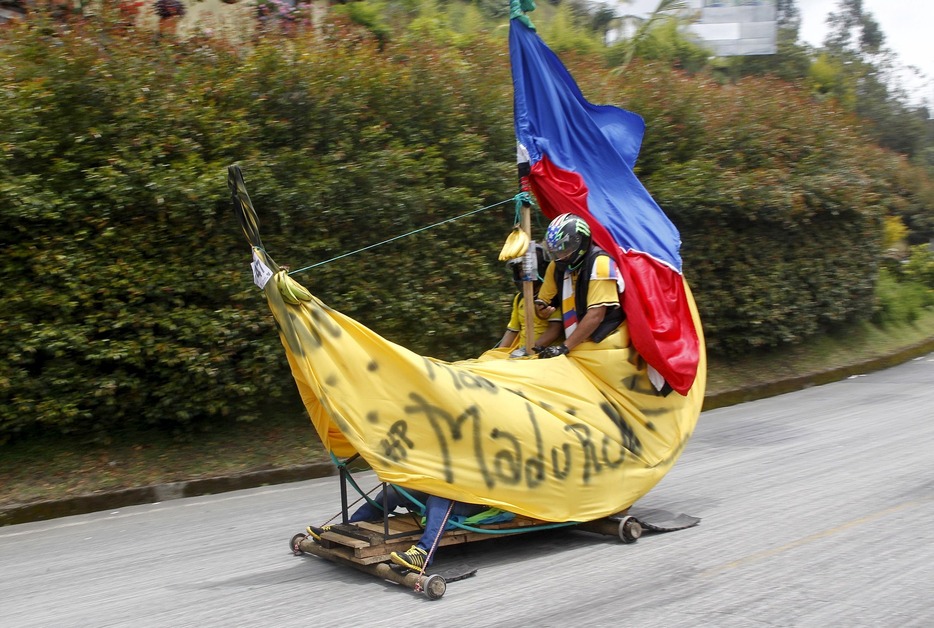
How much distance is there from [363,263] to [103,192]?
2.77 metres

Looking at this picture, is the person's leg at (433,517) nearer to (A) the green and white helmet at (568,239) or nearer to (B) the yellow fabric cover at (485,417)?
(B) the yellow fabric cover at (485,417)

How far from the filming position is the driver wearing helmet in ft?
20.6

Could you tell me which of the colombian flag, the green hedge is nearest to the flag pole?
the colombian flag

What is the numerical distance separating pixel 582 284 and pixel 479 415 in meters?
1.46

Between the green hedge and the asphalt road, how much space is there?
1.42 meters

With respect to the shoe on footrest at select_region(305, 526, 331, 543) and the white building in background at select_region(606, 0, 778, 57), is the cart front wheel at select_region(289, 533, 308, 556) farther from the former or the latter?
the white building in background at select_region(606, 0, 778, 57)

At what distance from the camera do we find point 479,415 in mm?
5496

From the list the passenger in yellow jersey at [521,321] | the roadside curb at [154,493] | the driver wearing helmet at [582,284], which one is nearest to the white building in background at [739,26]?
the roadside curb at [154,493]

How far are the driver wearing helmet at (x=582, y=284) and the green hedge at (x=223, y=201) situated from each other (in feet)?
10.0

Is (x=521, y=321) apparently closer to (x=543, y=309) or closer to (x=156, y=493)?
(x=543, y=309)

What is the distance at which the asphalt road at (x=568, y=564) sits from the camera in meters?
4.92

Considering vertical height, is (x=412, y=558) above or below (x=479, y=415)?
below

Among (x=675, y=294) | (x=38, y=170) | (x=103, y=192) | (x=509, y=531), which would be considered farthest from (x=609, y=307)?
(x=38, y=170)

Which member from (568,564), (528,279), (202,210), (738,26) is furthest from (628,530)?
(738,26)
